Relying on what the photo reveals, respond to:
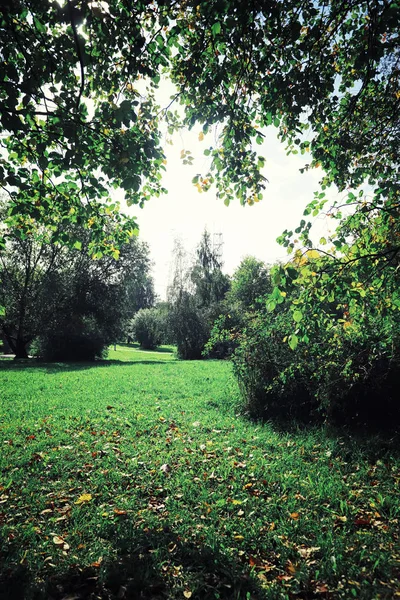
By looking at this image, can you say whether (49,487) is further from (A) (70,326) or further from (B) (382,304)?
(A) (70,326)

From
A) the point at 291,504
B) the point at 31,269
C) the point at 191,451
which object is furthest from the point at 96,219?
the point at 31,269

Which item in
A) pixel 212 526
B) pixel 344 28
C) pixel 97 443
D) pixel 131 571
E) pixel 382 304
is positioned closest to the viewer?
pixel 131 571

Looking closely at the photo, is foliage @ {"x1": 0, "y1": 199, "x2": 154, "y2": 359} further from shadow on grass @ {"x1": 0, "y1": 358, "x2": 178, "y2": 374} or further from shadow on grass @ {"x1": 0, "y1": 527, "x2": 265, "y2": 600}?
shadow on grass @ {"x1": 0, "y1": 527, "x2": 265, "y2": 600}

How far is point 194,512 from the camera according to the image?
3.66 metres

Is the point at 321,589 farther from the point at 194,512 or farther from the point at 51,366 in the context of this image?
the point at 51,366

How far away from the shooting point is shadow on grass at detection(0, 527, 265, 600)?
249 centimetres

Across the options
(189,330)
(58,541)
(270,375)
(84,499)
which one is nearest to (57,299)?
(189,330)

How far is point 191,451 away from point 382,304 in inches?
146

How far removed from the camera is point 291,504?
12.4 ft

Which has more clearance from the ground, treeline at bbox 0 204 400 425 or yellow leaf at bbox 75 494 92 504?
treeline at bbox 0 204 400 425

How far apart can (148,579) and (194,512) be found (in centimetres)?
108

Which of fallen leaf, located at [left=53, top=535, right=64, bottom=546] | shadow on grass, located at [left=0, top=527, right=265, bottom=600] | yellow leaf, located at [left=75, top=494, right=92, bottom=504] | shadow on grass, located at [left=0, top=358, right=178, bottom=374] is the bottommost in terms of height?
shadow on grass, located at [left=0, top=527, right=265, bottom=600]

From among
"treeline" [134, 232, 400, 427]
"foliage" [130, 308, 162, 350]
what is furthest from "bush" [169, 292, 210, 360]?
"treeline" [134, 232, 400, 427]

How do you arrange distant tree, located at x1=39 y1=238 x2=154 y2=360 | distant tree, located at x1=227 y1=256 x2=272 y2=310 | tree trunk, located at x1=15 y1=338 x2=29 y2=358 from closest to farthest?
distant tree, located at x1=39 y1=238 x2=154 y2=360 → tree trunk, located at x1=15 y1=338 x2=29 y2=358 → distant tree, located at x1=227 y1=256 x2=272 y2=310
